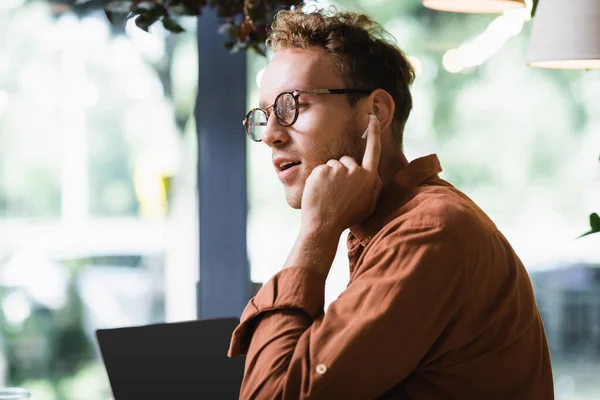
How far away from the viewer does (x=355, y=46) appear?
1757 mm

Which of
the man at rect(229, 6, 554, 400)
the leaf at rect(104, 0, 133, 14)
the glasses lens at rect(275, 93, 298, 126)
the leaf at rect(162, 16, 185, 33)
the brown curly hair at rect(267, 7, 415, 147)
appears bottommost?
the man at rect(229, 6, 554, 400)

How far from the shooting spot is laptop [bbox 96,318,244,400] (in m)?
1.95

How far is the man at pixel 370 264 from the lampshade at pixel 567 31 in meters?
0.39

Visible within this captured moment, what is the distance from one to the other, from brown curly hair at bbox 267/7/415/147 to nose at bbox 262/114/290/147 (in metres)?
0.15

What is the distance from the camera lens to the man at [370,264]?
1.36 m

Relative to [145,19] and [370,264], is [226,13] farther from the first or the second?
[370,264]

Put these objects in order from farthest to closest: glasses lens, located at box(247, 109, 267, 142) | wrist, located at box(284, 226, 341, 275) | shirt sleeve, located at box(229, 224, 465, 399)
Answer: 1. glasses lens, located at box(247, 109, 267, 142)
2. wrist, located at box(284, 226, 341, 275)
3. shirt sleeve, located at box(229, 224, 465, 399)

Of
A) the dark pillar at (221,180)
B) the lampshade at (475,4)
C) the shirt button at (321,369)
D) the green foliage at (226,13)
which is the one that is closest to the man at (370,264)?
the shirt button at (321,369)

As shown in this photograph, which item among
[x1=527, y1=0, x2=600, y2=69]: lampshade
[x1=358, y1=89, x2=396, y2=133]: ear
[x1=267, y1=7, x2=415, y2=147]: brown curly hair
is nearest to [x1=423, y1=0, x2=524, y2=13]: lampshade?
[x1=527, y1=0, x2=600, y2=69]: lampshade

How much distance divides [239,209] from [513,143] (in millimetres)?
1030

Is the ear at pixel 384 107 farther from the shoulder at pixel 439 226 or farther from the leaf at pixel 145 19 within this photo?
the leaf at pixel 145 19

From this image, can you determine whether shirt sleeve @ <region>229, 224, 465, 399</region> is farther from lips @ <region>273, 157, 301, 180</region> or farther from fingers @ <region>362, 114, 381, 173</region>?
lips @ <region>273, 157, 301, 180</region>

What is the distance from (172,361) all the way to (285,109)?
27.5 inches

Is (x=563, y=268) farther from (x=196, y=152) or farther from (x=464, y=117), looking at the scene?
(x=196, y=152)
